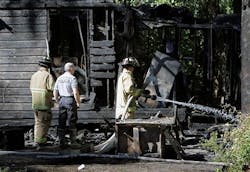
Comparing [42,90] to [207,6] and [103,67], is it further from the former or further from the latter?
[207,6]

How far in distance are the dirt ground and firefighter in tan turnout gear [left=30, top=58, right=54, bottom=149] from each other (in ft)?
6.69

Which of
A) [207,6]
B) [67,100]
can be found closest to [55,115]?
[67,100]

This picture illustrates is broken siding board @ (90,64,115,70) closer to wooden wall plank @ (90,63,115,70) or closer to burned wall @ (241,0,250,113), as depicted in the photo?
wooden wall plank @ (90,63,115,70)

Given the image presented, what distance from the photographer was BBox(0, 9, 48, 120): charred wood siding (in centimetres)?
1593

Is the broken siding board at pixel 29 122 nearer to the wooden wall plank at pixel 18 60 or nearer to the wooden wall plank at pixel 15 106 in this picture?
the wooden wall plank at pixel 15 106

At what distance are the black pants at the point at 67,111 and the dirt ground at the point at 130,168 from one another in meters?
1.86

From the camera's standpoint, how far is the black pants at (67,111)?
10703mm

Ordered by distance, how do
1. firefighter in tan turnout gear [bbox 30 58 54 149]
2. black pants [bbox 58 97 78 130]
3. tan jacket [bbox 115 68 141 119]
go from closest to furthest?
tan jacket [bbox 115 68 141 119] → black pants [bbox 58 97 78 130] → firefighter in tan turnout gear [bbox 30 58 54 149]

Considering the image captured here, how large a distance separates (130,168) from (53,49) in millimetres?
8167

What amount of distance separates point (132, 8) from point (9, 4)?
3872 mm

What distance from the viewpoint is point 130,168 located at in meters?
8.78

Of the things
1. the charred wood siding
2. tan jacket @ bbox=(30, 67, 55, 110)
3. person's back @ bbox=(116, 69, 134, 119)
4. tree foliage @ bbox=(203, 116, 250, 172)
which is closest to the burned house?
the charred wood siding

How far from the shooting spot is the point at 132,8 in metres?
15.4

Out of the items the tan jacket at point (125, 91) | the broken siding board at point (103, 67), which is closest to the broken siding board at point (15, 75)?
the broken siding board at point (103, 67)
